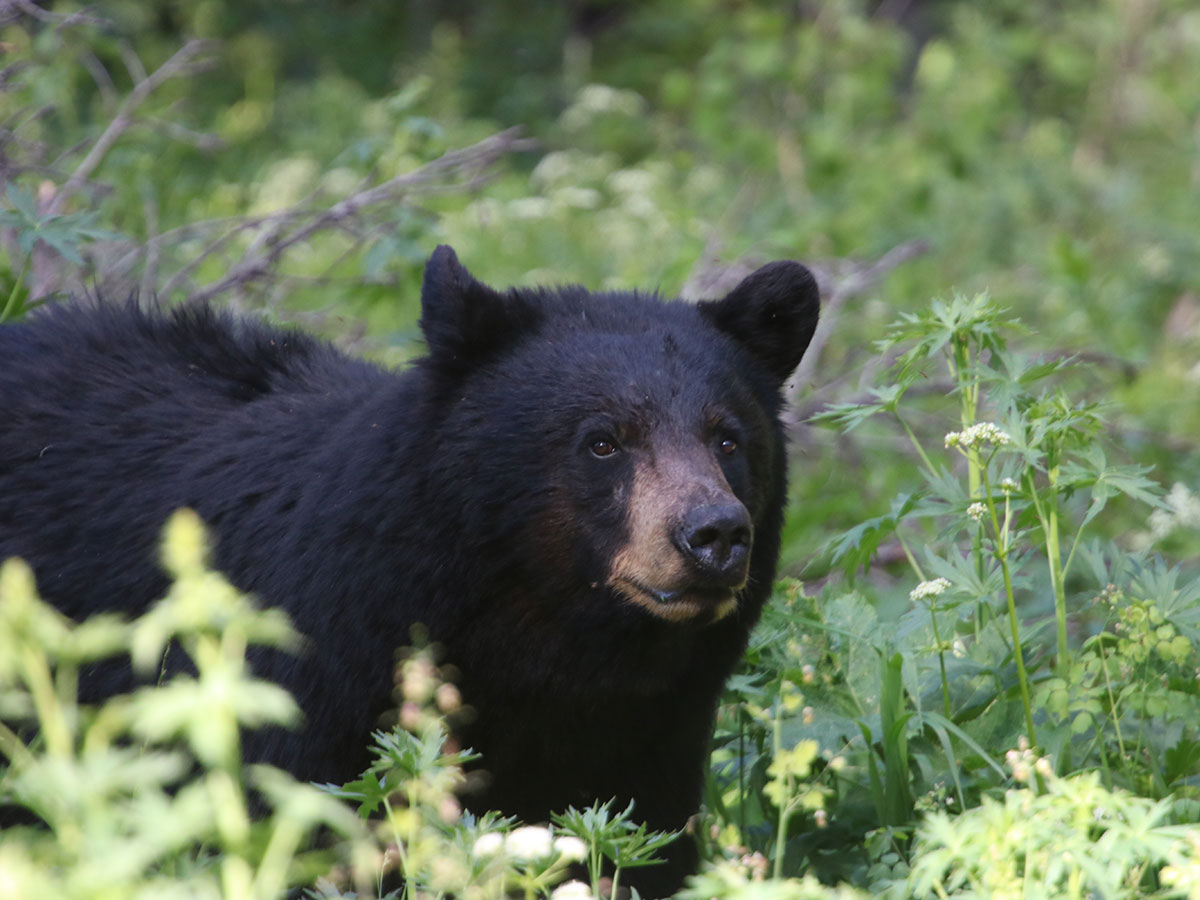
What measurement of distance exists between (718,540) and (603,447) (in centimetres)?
44

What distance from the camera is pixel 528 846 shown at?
85.6 inches

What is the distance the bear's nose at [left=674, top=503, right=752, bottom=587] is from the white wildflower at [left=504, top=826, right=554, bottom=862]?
1.20m

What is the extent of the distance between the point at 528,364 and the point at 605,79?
1135 centimetres

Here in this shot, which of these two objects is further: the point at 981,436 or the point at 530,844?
the point at 981,436

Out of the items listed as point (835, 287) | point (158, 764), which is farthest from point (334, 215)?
point (158, 764)

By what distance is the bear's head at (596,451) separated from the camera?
347 cm

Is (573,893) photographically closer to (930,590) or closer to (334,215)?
(930,590)

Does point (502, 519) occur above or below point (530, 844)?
below

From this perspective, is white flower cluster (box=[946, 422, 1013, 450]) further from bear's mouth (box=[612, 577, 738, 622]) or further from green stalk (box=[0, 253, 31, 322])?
green stalk (box=[0, 253, 31, 322])

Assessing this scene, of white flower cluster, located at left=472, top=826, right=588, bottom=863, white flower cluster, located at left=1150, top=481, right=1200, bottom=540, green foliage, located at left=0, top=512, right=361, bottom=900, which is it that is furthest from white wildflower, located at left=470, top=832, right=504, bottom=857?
white flower cluster, located at left=1150, top=481, right=1200, bottom=540

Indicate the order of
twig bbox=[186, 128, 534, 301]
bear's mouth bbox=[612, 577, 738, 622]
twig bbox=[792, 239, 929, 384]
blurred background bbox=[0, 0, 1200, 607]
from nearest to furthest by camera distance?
bear's mouth bbox=[612, 577, 738, 622]
twig bbox=[186, 128, 534, 301]
blurred background bbox=[0, 0, 1200, 607]
twig bbox=[792, 239, 929, 384]

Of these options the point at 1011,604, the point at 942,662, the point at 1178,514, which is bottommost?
the point at 1178,514

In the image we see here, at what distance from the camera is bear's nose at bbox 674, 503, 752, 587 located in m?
3.35

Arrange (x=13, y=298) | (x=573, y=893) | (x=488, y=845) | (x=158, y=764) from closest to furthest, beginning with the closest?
(x=158, y=764), (x=573, y=893), (x=488, y=845), (x=13, y=298)
